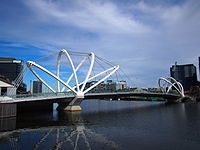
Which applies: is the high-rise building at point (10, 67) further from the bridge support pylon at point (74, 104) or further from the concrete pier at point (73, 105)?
the bridge support pylon at point (74, 104)

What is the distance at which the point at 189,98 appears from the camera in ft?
380

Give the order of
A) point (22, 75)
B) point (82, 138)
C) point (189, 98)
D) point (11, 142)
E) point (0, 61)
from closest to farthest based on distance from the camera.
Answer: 1. point (11, 142)
2. point (82, 138)
3. point (22, 75)
4. point (189, 98)
5. point (0, 61)

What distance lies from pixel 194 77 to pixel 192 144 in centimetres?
20792

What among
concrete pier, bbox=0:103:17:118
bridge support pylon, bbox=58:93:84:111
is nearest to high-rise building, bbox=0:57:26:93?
bridge support pylon, bbox=58:93:84:111

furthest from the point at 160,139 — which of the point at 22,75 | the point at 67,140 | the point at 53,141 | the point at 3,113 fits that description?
the point at 22,75

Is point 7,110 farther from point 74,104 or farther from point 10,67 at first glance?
point 10,67

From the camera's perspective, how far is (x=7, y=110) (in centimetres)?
3372

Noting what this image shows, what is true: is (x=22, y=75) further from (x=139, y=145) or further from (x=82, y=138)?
(x=139, y=145)

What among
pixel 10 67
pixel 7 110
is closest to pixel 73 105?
pixel 7 110

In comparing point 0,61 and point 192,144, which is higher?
point 0,61

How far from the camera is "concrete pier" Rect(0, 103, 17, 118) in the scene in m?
32.4

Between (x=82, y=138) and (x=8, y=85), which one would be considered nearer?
(x=82, y=138)

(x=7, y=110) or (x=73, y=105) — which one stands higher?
(x=7, y=110)

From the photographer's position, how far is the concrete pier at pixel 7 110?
32406 mm
